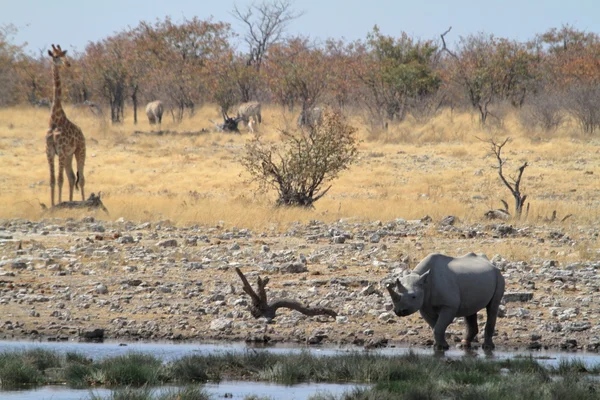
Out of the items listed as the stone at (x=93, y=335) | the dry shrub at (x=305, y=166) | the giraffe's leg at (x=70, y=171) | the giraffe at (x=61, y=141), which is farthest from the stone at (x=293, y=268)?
the giraffe's leg at (x=70, y=171)

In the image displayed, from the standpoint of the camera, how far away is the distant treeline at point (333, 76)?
4166 cm

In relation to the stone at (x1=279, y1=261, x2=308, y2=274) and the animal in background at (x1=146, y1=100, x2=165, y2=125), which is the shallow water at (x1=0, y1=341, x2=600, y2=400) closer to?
the stone at (x1=279, y1=261, x2=308, y2=274)

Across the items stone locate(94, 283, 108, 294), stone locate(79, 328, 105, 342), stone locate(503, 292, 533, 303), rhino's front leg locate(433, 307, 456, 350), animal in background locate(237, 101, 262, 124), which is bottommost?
stone locate(79, 328, 105, 342)

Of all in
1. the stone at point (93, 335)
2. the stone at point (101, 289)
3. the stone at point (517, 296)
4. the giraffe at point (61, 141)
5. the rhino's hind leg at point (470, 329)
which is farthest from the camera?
the giraffe at point (61, 141)

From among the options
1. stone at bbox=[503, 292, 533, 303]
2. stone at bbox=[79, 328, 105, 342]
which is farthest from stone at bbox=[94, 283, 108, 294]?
stone at bbox=[503, 292, 533, 303]

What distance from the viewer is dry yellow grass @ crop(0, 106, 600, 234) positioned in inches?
827

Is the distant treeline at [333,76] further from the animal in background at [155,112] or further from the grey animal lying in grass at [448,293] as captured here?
the grey animal lying in grass at [448,293]

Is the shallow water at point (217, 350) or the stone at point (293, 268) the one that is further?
the stone at point (293, 268)

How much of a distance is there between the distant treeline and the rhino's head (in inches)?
1067

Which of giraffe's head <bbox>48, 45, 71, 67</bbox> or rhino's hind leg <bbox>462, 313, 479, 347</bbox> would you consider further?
giraffe's head <bbox>48, 45, 71, 67</bbox>

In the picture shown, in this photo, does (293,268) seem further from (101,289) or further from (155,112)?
(155,112)

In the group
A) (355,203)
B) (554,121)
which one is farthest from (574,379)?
(554,121)

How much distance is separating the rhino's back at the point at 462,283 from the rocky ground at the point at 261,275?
698 millimetres

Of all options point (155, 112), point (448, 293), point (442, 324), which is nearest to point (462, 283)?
point (448, 293)
